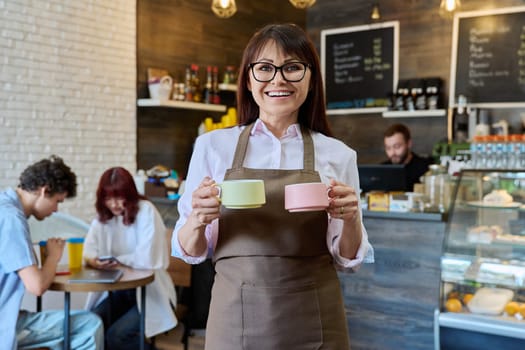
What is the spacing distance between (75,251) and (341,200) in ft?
8.42

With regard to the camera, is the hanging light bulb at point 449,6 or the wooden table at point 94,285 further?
the hanging light bulb at point 449,6

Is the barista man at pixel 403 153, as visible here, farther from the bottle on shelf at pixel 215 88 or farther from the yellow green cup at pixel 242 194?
the yellow green cup at pixel 242 194

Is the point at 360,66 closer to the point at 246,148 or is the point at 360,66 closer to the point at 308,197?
the point at 246,148

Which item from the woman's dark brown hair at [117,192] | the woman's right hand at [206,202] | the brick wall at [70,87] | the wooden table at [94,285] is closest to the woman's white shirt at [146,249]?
the woman's dark brown hair at [117,192]

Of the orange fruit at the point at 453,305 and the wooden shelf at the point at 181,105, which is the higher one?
the wooden shelf at the point at 181,105

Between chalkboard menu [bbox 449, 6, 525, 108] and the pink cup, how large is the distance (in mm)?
4998

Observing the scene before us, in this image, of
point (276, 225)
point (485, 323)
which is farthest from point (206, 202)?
point (485, 323)

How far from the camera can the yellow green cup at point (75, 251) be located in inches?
140

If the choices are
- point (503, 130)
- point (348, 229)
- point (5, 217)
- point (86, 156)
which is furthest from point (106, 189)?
point (503, 130)

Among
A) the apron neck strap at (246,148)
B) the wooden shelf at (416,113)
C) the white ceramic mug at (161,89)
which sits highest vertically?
the white ceramic mug at (161,89)

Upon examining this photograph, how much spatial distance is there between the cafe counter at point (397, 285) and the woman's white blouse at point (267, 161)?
2.23 m

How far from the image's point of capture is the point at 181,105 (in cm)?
568

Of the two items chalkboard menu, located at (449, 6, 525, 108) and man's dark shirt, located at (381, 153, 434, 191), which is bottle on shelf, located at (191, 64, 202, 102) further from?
chalkboard menu, located at (449, 6, 525, 108)

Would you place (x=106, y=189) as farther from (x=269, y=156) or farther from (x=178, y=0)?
(x=178, y=0)
